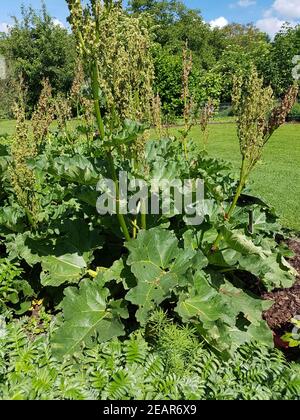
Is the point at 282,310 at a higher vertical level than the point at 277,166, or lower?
higher

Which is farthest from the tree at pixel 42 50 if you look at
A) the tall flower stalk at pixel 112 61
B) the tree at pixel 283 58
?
the tall flower stalk at pixel 112 61

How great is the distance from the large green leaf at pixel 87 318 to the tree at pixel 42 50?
72.7ft

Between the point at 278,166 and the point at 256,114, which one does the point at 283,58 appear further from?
the point at 256,114

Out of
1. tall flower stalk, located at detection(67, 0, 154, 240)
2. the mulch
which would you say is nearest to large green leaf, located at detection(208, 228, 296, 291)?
the mulch

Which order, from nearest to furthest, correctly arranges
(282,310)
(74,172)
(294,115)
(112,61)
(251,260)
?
(112,61)
(74,172)
(251,260)
(282,310)
(294,115)

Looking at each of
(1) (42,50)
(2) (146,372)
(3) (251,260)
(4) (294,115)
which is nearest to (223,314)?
(3) (251,260)

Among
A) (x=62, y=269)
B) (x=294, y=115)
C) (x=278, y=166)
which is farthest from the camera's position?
(x=294, y=115)

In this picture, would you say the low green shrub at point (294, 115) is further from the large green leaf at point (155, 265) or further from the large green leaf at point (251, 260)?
the large green leaf at point (155, 265)

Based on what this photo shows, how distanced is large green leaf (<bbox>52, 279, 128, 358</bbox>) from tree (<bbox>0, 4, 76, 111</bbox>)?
22.1m

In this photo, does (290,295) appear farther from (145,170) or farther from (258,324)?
(145,170)

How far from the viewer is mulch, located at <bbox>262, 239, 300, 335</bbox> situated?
3.05m

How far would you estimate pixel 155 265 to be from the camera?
2711mm

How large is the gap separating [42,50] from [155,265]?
24015mm
